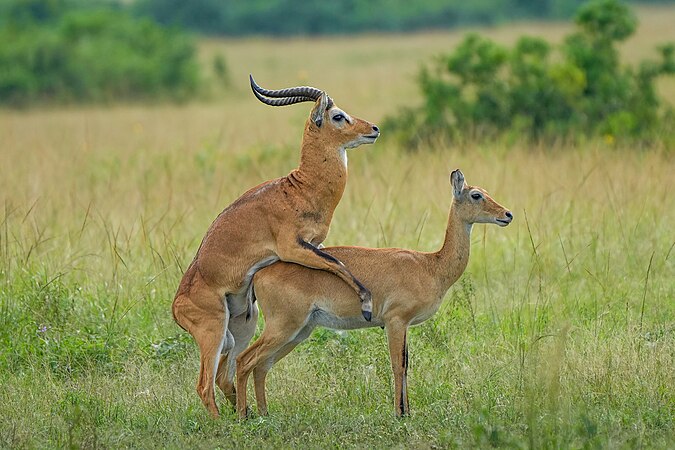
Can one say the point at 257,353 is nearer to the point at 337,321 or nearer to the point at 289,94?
the point at 337,321

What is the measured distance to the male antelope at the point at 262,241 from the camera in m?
6.49

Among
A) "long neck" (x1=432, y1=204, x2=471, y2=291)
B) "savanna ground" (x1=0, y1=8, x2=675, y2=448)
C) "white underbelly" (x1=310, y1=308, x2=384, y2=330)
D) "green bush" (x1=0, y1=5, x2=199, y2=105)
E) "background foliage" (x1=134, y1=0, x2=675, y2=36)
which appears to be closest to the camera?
"savanna ground" (x1=0, y1=8, x2=675, y2=448)

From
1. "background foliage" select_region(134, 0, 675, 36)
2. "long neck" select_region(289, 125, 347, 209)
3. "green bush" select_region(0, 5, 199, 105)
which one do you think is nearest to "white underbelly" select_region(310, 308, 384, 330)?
"long neck" select_region(289, 125, 347, 209)

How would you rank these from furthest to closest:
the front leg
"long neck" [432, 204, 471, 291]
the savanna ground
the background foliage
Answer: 1. the background foliage
2. "long neck" [432, 204, 471, 291]
3. the front leg
4. the savanna ground

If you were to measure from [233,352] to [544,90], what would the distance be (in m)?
8.86

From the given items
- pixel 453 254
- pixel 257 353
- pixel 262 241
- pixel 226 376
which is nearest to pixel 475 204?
pixel 453 254

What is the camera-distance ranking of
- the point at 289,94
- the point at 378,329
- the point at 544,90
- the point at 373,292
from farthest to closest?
the point at 544,90 < the point at 378,329 < the point at 289,94 < the point at 373,292

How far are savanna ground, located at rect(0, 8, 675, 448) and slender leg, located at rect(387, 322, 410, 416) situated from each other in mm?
93

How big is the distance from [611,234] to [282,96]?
410 centimetres

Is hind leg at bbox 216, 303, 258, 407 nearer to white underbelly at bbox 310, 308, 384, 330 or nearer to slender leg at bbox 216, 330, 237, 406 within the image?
slender leg at bbox 216, 330, 237, 406

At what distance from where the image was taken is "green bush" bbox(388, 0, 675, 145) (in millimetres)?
14641

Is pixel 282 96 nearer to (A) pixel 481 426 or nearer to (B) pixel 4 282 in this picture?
(A) pixel 481 426

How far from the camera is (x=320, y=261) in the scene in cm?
644

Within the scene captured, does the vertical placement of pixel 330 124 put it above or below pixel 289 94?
below
